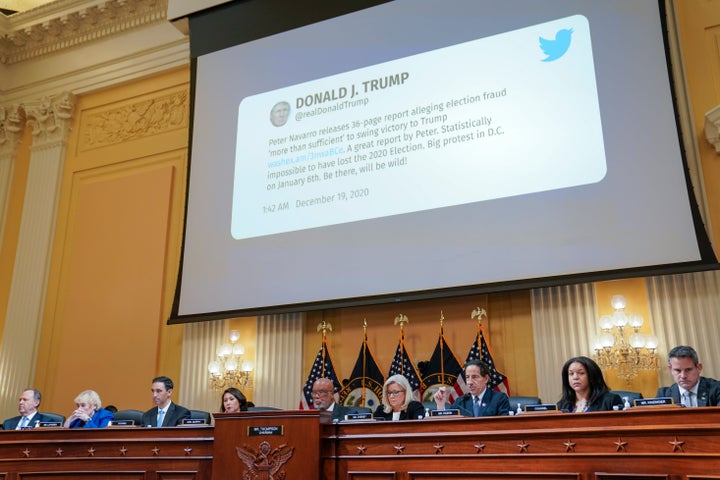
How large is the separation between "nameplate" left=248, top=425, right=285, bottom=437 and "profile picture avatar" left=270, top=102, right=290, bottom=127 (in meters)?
3.78

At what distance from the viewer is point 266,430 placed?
384cm

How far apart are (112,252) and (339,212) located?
11.0 ft

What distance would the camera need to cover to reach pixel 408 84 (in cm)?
634

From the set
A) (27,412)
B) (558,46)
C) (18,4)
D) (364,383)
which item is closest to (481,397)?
(364,383)

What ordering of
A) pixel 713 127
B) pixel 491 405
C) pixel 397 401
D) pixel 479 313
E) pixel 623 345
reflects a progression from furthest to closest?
pixel 479 313
pixel 713 127
pixel 623 345
pixel 397 401
pixel 491 405

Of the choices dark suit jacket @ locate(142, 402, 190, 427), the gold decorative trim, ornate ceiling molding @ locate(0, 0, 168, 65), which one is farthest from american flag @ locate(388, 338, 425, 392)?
ornate ceiling molding @ locate(0, 0, 168, 65)

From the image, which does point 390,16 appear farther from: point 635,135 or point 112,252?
point 112,252

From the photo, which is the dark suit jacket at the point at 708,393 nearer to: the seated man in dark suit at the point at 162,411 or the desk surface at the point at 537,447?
the desk surface at the point at 537,447

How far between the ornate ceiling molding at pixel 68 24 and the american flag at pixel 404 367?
5.29 meters

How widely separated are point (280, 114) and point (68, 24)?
413 centimetres

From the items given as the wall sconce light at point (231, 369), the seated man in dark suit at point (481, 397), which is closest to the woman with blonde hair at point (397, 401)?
the seated man in dark suit at point (481, 397)

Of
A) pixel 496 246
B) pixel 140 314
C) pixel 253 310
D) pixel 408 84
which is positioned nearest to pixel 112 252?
pixel 140 314

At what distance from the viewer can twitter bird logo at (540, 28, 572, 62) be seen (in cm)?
581

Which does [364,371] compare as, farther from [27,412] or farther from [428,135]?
[27,412]
